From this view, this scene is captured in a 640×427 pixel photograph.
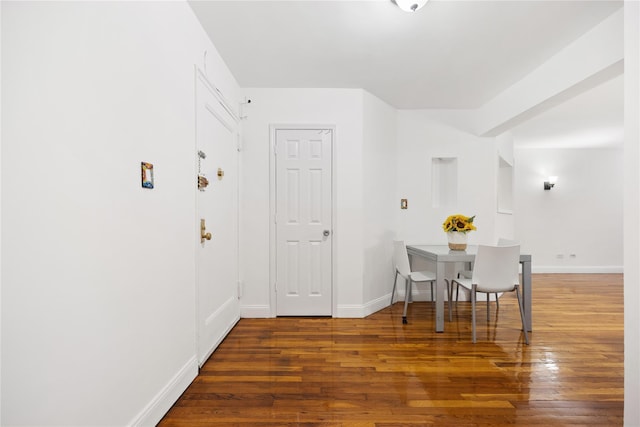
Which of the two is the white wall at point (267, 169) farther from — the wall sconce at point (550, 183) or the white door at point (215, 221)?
the wall sconce at point (550, 183)

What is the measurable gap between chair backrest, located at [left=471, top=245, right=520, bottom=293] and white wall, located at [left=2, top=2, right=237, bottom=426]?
99.1 inches

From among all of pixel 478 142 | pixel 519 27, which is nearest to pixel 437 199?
pixel 478 142

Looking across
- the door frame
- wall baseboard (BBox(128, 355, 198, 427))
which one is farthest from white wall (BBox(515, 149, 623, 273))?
wall baseboard (BBox(128, 355, 198, 427))

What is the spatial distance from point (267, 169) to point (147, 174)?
2054 millimetres

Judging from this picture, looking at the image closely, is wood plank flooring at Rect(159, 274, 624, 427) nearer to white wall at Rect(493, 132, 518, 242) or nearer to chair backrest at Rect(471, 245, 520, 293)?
chair backrest at Rect(471, 245, 520, 293)

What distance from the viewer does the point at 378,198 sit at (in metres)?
4.07

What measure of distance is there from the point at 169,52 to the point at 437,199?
3.74 m

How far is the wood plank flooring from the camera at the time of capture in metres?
1.90

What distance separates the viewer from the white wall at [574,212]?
6.63 m

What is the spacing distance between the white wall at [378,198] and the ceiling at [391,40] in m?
0.45

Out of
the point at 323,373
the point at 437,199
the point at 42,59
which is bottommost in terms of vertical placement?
the point at 323,373

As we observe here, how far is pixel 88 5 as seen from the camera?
1303mm

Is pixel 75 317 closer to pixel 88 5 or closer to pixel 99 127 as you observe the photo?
pixel 99 127

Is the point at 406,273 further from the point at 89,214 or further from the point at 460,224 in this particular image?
the point at 89,214
